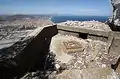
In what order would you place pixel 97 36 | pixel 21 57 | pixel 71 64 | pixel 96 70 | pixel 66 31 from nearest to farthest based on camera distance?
pixel 96 70
pixel 21 57
pixel 71 64
pixel 97 36
pixel 66 31

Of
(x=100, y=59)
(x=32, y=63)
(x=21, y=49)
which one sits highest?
(x=21, y=49)

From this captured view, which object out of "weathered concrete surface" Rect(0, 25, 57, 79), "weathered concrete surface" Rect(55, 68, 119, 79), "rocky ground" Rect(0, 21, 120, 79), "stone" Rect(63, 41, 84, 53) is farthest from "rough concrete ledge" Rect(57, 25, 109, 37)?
"weathered concrete surface" Rect(55, 68, 119, 79)

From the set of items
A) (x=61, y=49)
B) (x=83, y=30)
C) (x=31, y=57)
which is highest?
(x=83, y=30)

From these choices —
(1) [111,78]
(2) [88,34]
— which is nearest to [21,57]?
(1) [111,78]

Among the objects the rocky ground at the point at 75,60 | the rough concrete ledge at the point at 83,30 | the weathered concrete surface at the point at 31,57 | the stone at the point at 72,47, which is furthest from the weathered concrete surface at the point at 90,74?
the rough concrete ledge at the point at 83,30

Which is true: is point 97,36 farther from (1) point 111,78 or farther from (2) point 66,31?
(1) point 111,78

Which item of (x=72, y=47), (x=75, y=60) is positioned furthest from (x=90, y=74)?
(x=72, y=47)

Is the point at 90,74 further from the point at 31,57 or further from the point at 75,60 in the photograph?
the point at 31,57

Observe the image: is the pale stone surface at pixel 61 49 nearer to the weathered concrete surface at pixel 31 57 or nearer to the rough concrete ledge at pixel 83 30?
the rough concrete ledge at pixel 83 30
